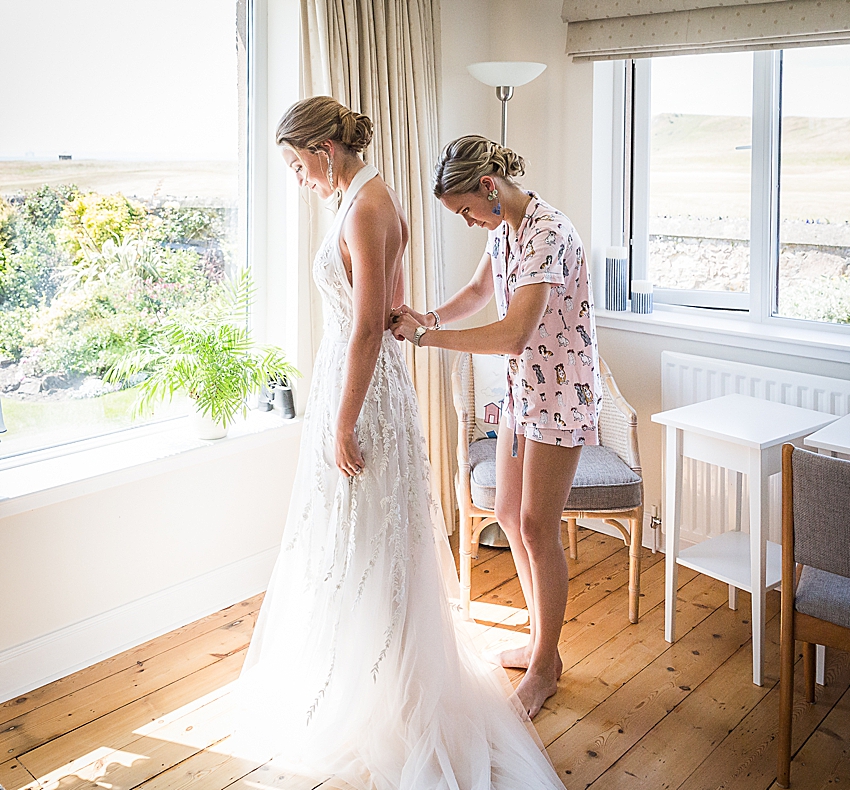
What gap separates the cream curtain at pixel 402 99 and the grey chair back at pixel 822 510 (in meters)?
1.72

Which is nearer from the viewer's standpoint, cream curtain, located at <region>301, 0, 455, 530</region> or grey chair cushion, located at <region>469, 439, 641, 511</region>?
grey chair cushion, located at <region>469, 439, 641, 511</region>

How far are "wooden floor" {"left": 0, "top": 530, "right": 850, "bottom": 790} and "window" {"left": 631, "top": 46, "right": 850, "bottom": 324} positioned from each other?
1.18 meters

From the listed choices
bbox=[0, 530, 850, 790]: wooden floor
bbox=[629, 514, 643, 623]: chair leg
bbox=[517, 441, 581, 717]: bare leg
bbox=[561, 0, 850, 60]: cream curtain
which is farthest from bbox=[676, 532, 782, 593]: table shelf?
bbox=[561, 0, 850, 60]: cream curtain

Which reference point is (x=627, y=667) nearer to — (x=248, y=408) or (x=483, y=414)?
(x=483, y=414)

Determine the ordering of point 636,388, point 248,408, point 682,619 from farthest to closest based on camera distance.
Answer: point 636,388 < point 248,408 < point 682,619

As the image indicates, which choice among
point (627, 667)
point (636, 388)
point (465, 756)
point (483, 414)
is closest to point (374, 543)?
point (465, 756)

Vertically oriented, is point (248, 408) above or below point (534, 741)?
above

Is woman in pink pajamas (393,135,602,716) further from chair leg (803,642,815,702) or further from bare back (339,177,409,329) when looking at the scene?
chair leg (803,642,815,702)

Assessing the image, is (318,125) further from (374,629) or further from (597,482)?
(597,482)

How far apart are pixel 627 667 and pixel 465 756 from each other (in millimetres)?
765

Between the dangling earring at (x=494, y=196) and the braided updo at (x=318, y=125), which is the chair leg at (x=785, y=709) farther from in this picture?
the braided updo at (x=318, y=125)

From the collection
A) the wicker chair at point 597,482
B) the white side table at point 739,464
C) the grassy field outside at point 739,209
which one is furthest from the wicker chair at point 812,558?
the grassy field outside at point 739,209

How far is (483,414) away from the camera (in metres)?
3.36

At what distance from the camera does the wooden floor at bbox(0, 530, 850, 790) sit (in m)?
2.23
